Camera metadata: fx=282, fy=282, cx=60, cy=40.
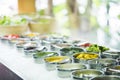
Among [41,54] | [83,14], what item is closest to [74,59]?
[41,54]

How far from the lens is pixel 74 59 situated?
70.8 inches

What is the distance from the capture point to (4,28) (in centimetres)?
304

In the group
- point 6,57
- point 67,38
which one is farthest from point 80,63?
point 67,38

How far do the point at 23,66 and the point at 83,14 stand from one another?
392cm

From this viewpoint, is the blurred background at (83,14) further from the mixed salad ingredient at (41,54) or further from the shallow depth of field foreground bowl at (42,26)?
the mixed salad ingredient at (41,54)

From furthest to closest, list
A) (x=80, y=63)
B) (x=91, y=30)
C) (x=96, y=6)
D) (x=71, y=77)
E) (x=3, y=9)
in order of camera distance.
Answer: (x=91, y=30), (x=96, y=6), (x=3, y=9), (x=80, y=63), (x=71, y=77)

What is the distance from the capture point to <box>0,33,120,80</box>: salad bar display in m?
1.53

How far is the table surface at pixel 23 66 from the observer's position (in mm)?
1598

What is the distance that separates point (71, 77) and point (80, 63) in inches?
9.7

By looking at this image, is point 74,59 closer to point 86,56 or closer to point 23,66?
point 86,56

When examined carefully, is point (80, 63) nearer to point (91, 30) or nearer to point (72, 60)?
point (72, 60)

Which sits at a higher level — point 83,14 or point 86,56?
point 83,14

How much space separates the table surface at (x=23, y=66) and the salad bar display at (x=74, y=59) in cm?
3

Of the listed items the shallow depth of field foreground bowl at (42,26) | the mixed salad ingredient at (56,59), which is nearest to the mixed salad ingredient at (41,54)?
the mixed salad ingredient at (56,59)
